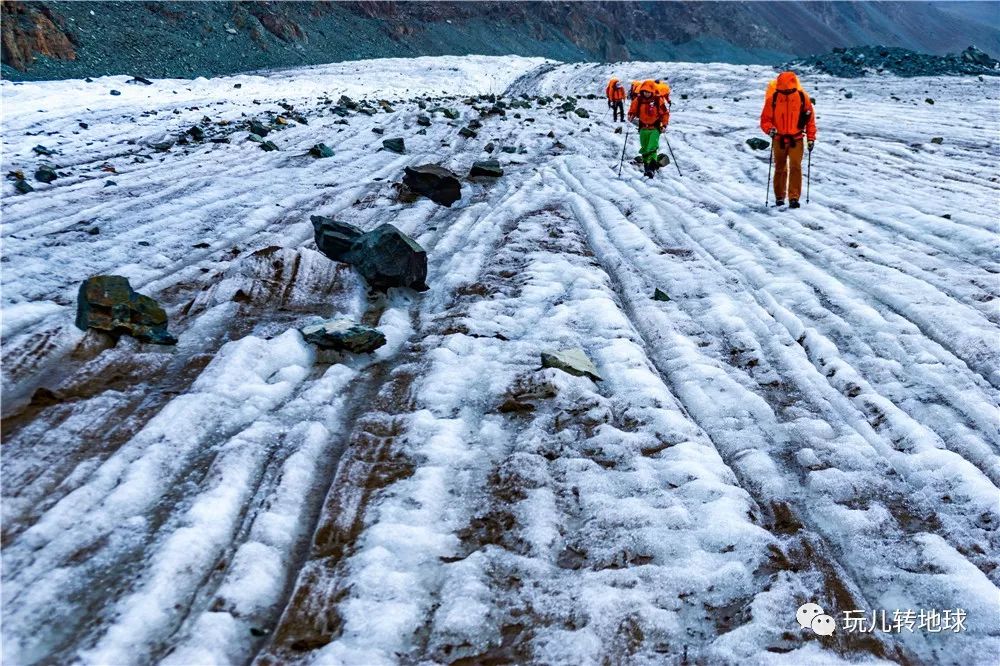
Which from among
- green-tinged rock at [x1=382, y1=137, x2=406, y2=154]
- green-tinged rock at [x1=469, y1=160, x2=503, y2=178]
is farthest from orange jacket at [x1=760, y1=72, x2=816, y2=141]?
green-tinged rock at [x1=382, y1=137, x2=406, y2=154]

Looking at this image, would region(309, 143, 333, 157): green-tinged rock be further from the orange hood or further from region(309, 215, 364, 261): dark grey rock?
the orange hood

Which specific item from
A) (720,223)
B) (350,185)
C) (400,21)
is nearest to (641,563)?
(720,223)

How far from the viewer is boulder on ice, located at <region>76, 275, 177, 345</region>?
178 inches

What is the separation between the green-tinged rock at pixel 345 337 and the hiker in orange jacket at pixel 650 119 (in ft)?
24.3

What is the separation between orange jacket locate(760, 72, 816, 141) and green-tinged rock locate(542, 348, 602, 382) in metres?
6.07

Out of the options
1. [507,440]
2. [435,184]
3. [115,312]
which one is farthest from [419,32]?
[507,440]

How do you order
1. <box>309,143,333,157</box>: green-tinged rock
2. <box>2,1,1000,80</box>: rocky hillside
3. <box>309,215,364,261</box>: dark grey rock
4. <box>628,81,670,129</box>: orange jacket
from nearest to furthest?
<box>309,215,364,261</box>: dark grey rock, <box>628,81,670,129</box>: orange jacket, <box>309,143,333,157</box>: green-tinged rock, <box>2,1,1000,80</box>: rocky hillside

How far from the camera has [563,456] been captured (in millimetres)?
3721

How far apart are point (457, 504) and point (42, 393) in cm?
268

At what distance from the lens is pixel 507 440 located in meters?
3.86

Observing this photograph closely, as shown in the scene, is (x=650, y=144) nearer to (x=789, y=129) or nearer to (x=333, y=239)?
(x=789, y=129)

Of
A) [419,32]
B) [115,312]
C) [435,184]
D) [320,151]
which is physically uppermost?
[419,32]

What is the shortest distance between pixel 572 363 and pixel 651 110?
7886mm

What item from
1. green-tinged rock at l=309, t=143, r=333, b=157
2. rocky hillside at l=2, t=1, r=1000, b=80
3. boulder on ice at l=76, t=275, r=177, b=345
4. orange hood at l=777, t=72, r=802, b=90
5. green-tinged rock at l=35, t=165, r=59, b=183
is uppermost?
rocky hillside at l=2, t=1, r=1000, b=80
